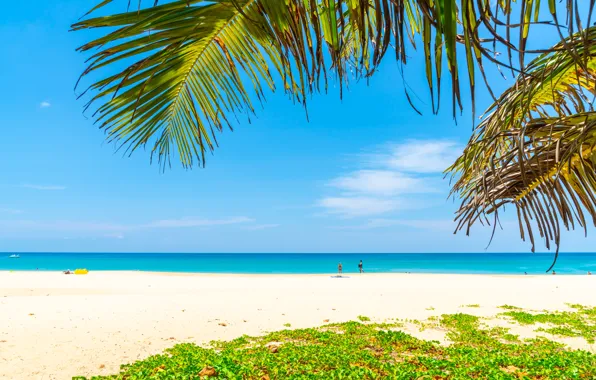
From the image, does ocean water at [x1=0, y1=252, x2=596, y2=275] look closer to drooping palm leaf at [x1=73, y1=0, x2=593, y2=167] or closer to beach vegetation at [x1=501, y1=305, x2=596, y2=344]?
beach vegetation at [x1=501, y1=305, x2=596, y2=344]

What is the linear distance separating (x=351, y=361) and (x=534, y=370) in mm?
2519

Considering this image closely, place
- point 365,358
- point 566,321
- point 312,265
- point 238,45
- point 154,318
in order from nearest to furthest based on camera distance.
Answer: point 238,45 → point 365,358 → point 566,321 → point 154,318 → point 312,265

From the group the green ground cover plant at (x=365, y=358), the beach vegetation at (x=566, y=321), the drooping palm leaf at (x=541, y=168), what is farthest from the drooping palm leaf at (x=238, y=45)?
the beach vegetation at (x=566, y=321)

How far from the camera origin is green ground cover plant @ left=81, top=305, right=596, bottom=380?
5.77m

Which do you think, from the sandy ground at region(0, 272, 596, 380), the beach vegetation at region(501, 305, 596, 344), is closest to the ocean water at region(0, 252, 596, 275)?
the sandy ground at region(0, 272, 596, 380)

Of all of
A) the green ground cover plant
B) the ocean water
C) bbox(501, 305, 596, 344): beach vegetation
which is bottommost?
the ocean water

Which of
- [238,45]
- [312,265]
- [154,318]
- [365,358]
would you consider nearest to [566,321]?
[365,358]

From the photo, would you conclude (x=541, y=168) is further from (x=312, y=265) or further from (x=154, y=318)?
(x=312, y=265)

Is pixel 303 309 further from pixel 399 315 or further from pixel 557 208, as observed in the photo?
pixel 557 208

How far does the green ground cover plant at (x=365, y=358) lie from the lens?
18.9 ft

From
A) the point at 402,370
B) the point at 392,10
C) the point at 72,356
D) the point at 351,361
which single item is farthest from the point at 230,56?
the point at 72,356

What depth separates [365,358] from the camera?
6688 mm

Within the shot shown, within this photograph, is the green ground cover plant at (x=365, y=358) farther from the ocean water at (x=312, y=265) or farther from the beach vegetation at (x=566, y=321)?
the ocean water at (x=312, y=265)

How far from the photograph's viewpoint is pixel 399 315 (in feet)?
37.9
